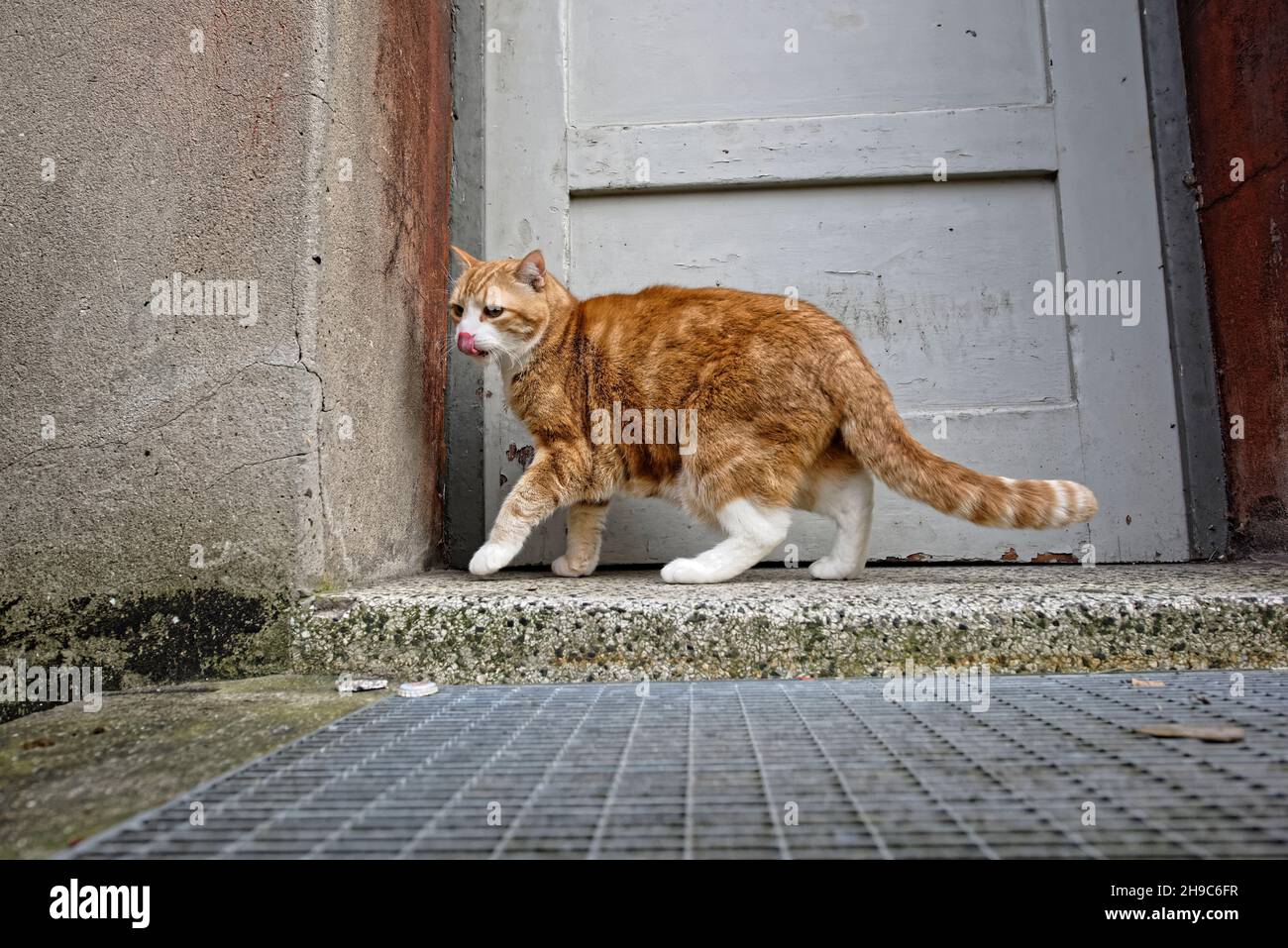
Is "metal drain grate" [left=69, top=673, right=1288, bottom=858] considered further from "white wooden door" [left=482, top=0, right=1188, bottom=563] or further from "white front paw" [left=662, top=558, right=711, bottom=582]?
"white wooden door" [left=482, top=0, right=1188, bottom=563]

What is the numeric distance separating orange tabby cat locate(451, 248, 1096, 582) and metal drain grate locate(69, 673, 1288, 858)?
2.40 ft

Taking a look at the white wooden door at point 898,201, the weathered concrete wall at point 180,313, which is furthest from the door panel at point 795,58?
the weathered concrete wall at point 180,313

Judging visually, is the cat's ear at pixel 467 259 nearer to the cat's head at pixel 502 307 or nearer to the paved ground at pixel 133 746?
the cat's head at pixel 502 307

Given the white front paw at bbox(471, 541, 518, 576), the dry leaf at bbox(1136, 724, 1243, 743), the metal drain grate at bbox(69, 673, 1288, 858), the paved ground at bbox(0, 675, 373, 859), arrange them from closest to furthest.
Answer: the metal drain grate at bbox(69, 673, 1288, 858), the paved ground at bbox(0, 675, 373, 859), the dry leaf at bbox(1136, 724, 1243, 743), the white front paw at bbox(471, 541, 518, 576)

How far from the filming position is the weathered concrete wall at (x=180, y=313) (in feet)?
5.65

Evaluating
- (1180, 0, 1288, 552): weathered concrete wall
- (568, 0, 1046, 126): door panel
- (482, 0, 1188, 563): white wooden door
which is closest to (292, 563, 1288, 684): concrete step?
(1180, 0, 1288, 552): weathered concrete wall

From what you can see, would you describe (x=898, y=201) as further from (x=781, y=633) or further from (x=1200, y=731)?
(x=1200, y=731)

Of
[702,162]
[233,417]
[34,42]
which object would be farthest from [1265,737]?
[34,42]

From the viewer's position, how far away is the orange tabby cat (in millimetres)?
1982

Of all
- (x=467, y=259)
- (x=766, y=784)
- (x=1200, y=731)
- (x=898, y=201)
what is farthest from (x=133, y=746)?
(x=898, y=201)

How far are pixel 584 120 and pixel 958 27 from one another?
140 centimetres

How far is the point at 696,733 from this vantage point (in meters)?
1.17

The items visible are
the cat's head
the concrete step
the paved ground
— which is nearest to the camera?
the paved ground

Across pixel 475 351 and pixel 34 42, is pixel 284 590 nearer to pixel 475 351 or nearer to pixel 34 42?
pixel 475 351
